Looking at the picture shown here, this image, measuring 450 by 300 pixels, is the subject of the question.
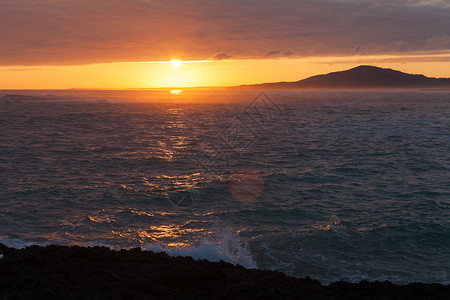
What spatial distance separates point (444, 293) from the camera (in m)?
8.08

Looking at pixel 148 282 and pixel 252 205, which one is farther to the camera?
pixel 252 205

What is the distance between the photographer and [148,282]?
8805mm

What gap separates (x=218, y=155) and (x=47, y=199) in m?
15.8

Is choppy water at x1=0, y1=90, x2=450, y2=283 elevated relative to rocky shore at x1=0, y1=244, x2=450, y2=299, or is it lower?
lower

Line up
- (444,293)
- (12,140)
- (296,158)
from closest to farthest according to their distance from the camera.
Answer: (444,293) → (296,158) → (12,140)

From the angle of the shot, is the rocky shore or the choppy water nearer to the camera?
the rocky shore

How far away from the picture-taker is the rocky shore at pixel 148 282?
805 cm

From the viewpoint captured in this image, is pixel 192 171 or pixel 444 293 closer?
pixel 444 293

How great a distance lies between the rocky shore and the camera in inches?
317

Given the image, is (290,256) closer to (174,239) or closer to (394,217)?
(174,239)

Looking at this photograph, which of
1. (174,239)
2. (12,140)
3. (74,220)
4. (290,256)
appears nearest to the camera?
(290,256)

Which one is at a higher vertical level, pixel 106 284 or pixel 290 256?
pixel 106 284

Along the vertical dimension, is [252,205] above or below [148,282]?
below

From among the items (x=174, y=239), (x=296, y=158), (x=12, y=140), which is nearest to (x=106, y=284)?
(x=174, y=239)
